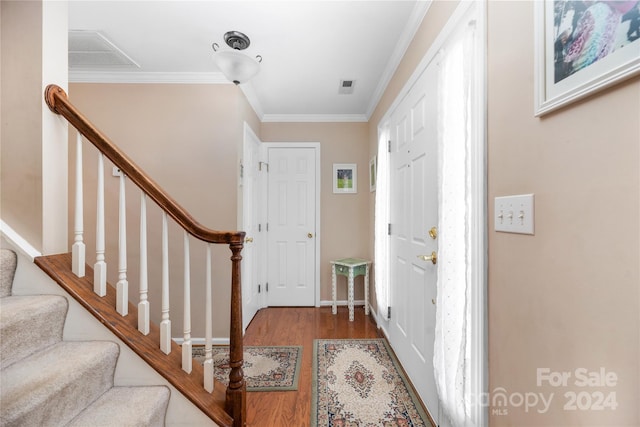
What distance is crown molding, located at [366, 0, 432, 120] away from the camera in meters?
1.65

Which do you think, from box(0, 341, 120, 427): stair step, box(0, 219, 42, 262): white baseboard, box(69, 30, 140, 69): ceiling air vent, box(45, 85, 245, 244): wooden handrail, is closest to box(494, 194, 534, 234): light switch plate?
box(45, 85, 245, 244): wooden handrail

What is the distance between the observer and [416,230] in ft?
5.96

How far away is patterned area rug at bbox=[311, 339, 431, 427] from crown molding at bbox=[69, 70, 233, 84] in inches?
102

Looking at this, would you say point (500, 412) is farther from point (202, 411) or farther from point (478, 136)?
point (202, 411)

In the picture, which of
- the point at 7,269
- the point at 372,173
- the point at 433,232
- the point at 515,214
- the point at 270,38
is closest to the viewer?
the point at 515,214

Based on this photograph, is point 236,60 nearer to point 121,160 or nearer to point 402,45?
point 121,160

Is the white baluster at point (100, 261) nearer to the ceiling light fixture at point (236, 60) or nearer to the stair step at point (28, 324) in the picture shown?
the stair step at point (28, 324)

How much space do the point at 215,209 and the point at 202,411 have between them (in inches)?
65.0

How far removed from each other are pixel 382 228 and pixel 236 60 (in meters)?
1.82

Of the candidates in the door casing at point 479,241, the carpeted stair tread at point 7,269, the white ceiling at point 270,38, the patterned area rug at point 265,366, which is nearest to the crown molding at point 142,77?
the white ceiling at point 270,38

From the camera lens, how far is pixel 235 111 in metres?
2.56

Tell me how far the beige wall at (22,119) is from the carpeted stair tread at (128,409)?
0.74 metres

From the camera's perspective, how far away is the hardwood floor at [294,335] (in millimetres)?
1648

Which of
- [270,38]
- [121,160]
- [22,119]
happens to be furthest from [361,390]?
[270,38]
